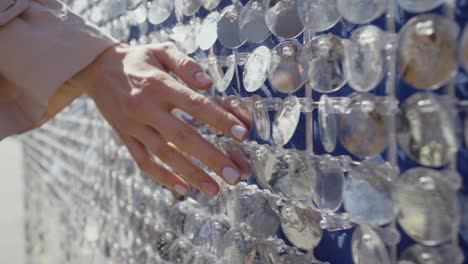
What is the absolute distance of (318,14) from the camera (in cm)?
37

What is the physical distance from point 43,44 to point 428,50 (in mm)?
420

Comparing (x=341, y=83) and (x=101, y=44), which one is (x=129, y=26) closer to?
(x=101, y=44)

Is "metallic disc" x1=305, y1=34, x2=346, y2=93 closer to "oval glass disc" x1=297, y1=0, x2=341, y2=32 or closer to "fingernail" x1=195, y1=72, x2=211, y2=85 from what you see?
"oval glass disc" x1=297, y1=0, x2=341, y2=32

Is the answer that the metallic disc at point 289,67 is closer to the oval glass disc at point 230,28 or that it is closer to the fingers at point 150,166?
the oval glass disc at point 230,28

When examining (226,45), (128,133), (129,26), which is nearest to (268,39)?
(226,45)

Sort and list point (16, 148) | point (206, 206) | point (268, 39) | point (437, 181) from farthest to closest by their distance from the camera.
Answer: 1. point (16, 148)
2. point (206, 206)
3. point (268, 39)
4. point (437, 181)

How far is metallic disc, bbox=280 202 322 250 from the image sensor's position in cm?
41

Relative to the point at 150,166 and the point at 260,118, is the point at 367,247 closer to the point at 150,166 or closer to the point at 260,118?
the point at 260,118

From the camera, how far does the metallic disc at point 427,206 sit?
29 centimetres

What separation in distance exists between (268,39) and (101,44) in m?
0.20

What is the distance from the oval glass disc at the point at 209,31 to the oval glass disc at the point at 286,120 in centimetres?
12

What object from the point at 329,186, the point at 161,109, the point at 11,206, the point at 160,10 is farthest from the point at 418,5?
the point at 11,206

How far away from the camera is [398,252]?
0.35m

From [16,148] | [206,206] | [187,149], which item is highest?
[187,149]
